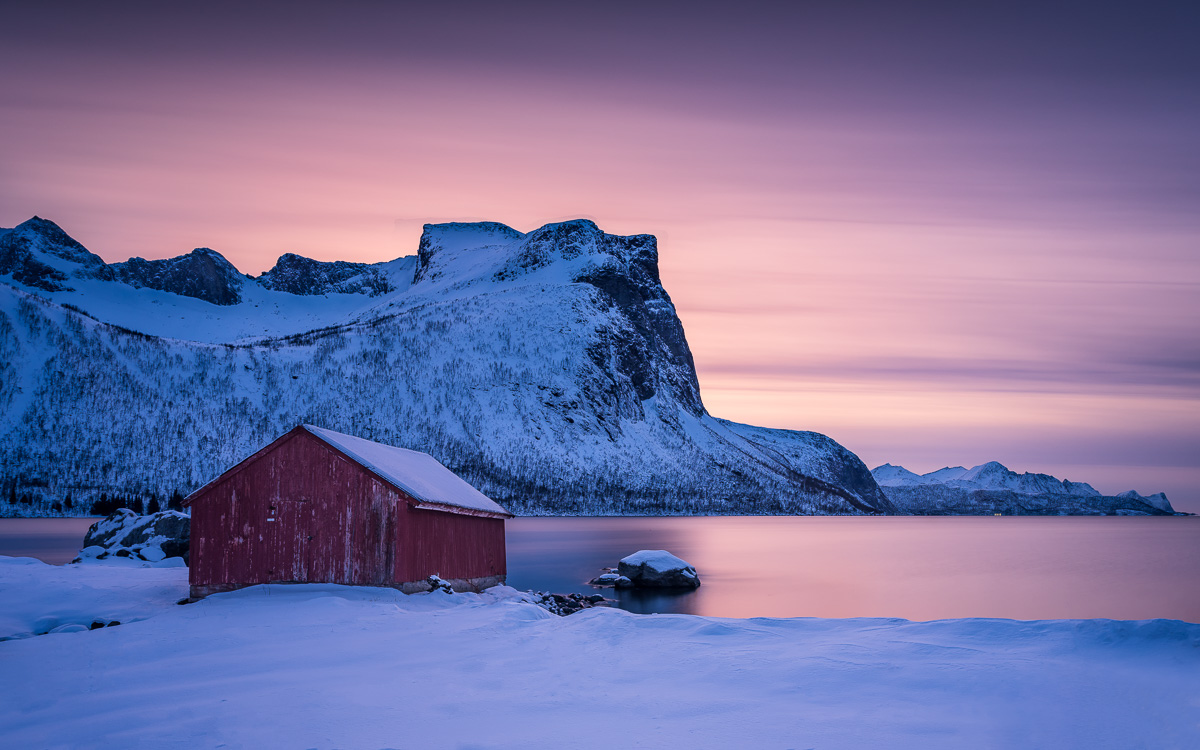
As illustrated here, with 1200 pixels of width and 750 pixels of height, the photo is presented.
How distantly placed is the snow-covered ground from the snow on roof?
5.46 meters

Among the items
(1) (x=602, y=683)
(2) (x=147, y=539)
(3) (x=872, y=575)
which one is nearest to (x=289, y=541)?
(1) (x=602, y=683)

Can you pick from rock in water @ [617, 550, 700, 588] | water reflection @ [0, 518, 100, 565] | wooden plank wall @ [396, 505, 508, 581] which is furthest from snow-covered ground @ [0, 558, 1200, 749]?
water reflection @ [0, 518, 100, 565]

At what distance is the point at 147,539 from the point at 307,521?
2191 cm

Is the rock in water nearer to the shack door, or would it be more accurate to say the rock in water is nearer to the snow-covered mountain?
the shack door

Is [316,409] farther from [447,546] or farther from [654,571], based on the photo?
[447,546]

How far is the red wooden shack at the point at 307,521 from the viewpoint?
25.3 metres

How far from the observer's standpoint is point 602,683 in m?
14.5

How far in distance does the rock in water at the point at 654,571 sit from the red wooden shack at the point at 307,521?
21.2m

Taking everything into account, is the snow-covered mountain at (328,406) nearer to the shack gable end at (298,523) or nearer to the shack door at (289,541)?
the shack gable end at (298,523)

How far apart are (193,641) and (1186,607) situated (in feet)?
159

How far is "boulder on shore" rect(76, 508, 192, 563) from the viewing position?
134ft

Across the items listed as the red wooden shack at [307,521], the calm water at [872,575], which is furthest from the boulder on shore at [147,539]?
the red wooden shack at [307,521]

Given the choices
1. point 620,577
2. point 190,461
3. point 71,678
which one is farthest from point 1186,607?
point 190,461

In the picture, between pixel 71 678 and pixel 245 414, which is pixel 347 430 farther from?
pixel 71 678
